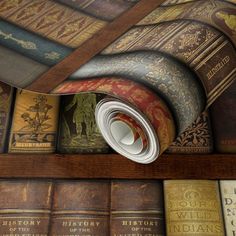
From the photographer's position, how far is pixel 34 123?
1.35 metres

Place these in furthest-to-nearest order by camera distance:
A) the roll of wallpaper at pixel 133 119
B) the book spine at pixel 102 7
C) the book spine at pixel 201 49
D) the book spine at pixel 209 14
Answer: the book spine at pixel 102 7 → the book spine at pixel 209 14 → the book spine at pixel 201 49 → the roll of wallpaper at pixel 133 119

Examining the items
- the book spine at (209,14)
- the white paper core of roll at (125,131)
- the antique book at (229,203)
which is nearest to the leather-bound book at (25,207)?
the white paper core of roll at (125,131)

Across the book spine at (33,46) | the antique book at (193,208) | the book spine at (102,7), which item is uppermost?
the book spine at (102,7)

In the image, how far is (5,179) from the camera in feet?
4.00

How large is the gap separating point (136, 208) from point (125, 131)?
0.24 m

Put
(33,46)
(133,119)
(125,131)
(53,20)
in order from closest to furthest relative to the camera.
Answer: (133,119)
(125,131)
(33,46)
(53,20)

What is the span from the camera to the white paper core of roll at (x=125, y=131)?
1.06m

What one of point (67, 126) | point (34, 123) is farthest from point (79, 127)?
point (34, 123)

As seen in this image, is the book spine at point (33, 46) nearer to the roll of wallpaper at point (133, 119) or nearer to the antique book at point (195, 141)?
the roll of wallpaper at point (133, 119)

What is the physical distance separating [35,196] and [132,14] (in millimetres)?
880

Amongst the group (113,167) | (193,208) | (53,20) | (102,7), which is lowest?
(193,208)

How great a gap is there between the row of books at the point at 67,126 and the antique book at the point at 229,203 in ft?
0.41

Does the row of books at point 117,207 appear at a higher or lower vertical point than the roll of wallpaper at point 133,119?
lower

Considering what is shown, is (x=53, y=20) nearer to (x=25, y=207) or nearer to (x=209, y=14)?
(x=209, y=14)
